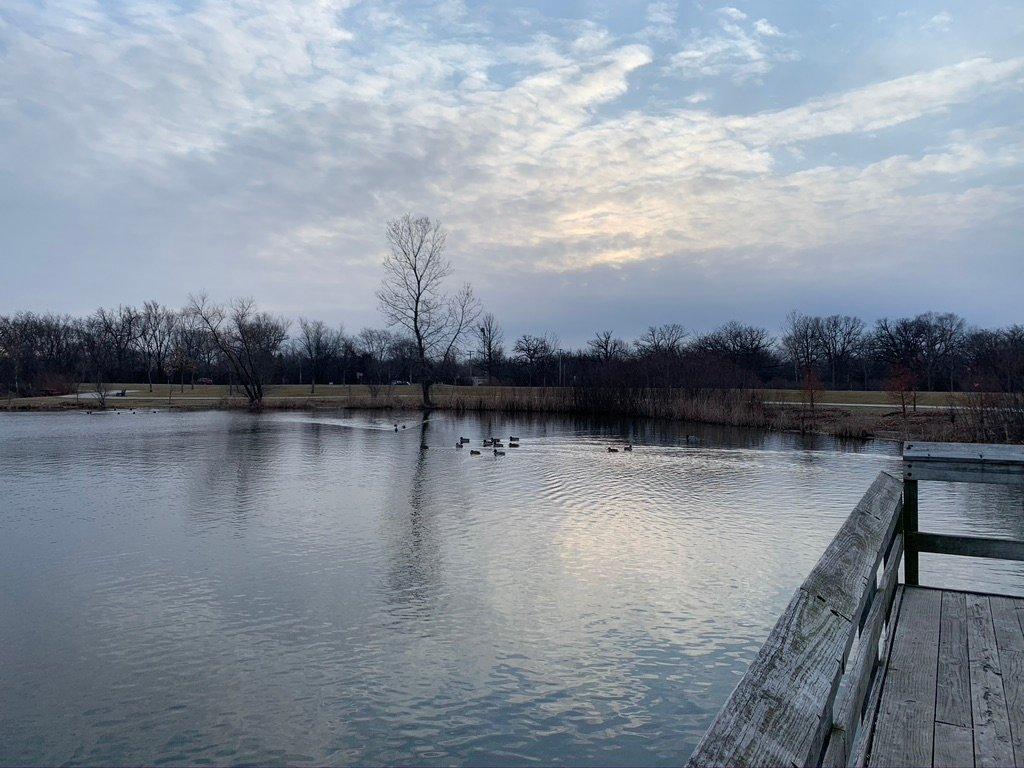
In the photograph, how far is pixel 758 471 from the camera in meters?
17.2

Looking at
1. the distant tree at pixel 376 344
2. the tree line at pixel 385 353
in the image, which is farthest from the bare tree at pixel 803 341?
the distant tree at pixel 376 344

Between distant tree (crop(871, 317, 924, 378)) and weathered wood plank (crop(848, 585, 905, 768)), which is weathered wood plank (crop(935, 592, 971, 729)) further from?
distant tree (crop(871, 317, 924, 378))

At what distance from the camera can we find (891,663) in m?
3.34

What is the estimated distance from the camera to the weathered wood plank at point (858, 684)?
2240 mm

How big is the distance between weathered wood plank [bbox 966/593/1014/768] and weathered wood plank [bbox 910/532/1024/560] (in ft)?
1.10

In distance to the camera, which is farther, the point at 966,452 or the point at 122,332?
the point at 122,332

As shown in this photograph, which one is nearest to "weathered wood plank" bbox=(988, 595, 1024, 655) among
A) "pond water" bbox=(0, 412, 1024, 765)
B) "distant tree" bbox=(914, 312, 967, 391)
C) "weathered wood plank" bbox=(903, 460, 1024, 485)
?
"weathered wood plank" bbox=(903, 460, 1024, 485)

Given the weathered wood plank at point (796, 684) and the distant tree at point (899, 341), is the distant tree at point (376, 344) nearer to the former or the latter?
the distant tree at point (899, 341)

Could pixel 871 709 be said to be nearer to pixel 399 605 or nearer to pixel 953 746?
pixel 953 746

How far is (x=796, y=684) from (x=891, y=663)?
1868 mm

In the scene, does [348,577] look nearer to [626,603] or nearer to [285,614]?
[285,614]

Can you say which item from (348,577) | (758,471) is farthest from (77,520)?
(758,471)

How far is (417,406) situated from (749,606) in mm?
38141

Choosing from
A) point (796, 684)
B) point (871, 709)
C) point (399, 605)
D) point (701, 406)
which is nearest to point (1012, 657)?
point (871, 709)
